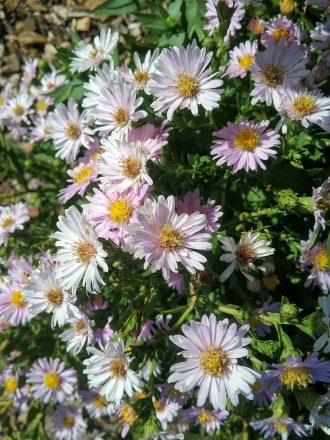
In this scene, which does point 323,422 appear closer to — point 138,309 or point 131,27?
point 138,309

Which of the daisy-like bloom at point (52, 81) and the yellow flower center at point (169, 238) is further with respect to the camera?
the daisy-like bloom at point (52, 81)

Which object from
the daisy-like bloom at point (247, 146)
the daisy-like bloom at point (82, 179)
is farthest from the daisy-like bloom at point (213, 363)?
the daisy-like bloom at point (82, 179)

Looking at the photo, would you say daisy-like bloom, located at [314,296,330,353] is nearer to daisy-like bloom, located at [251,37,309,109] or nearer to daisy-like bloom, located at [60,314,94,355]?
daisy-like bloom, located at [251,37,309,109]

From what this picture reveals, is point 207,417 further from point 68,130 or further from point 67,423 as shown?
point 68,130

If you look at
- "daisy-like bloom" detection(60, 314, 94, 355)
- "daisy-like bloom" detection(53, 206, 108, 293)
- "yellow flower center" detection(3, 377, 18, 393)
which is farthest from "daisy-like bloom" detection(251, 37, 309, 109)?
"yellow flower center" detection(3, 377, 18, 393)

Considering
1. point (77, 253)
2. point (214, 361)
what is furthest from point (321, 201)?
point (77, 253)

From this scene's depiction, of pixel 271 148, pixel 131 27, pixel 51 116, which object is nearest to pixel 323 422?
pixel 271 148

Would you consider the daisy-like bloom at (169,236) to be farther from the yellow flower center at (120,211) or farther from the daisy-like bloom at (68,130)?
the daisy-like bloom at (68,130)
